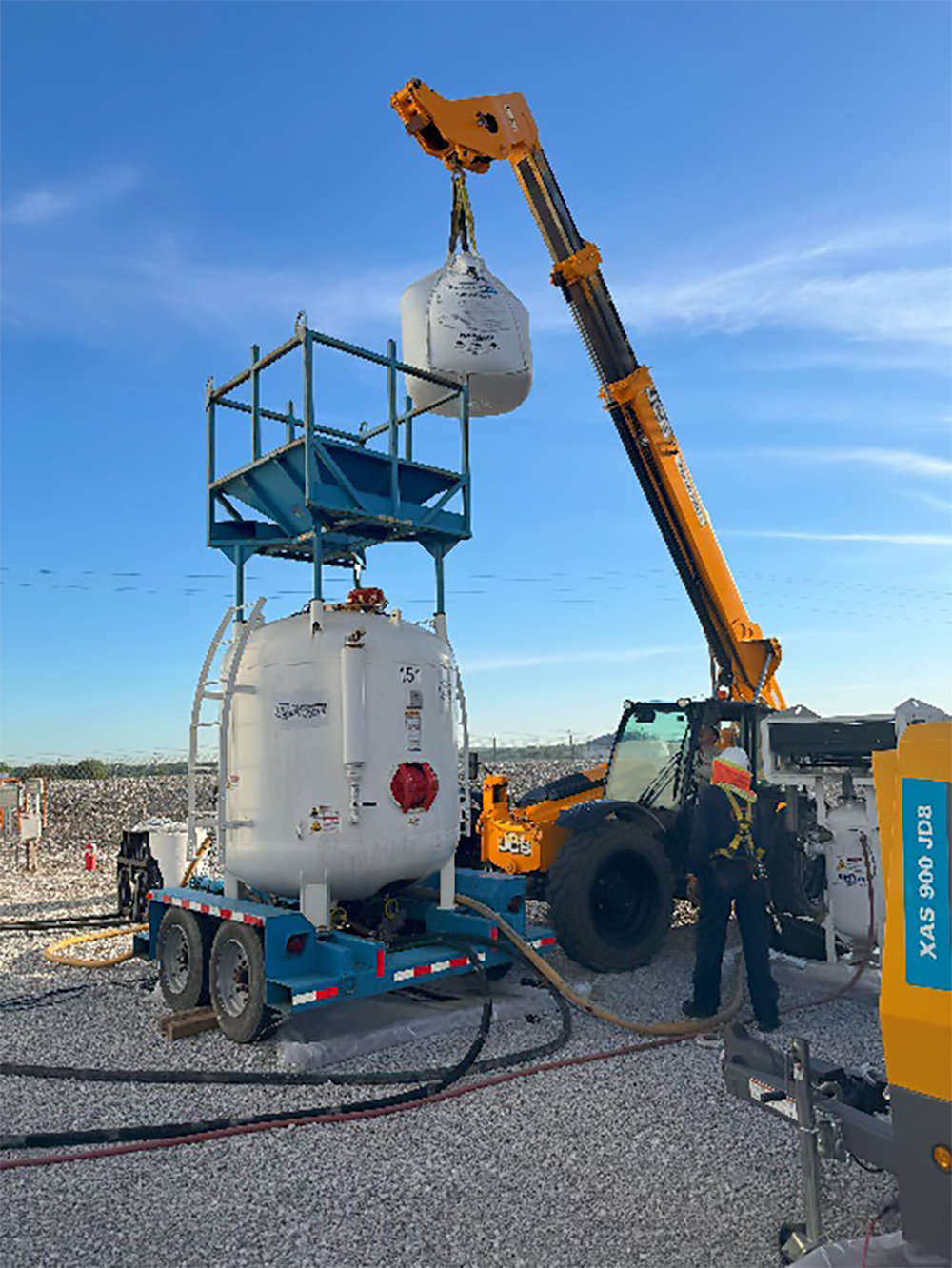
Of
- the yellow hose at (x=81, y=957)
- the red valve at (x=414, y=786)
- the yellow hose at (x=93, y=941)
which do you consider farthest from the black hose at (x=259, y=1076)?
the yellow hose at (x=81, y=957)

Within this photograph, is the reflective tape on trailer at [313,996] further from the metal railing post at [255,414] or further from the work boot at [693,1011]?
the metal railing post at [255,414]

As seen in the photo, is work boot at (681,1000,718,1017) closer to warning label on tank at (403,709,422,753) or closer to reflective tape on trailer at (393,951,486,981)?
reflective tape on trailer at (393,951,486,981)

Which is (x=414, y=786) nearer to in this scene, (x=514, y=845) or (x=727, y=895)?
(x=514, y=845)

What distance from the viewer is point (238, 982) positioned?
730cm

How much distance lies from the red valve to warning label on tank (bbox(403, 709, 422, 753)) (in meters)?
0.13

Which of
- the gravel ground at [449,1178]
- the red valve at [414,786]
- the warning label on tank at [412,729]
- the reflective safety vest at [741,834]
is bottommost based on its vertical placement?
the gravel ground at [449,1178]

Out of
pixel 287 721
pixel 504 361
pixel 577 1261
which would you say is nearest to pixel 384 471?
pixel 504 361

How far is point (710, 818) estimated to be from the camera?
23.8 feet

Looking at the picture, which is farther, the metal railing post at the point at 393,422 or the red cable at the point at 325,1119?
the metal railing post at the point at 393,422

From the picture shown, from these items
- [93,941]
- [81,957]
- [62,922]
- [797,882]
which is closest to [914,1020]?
[797,882]

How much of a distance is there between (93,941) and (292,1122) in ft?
19.7

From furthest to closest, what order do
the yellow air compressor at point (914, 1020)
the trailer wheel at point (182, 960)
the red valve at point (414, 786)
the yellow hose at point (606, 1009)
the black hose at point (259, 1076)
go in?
the trailer wheel at point (182, 960), the red valve at point (414, 786), the yellow hose at point (606, 1009), the black hose at point (259, 1076), the yellow air compressor at point (914, 1020)

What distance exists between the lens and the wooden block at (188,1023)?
717 cm

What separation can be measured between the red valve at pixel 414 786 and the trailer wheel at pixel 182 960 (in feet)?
6.47
